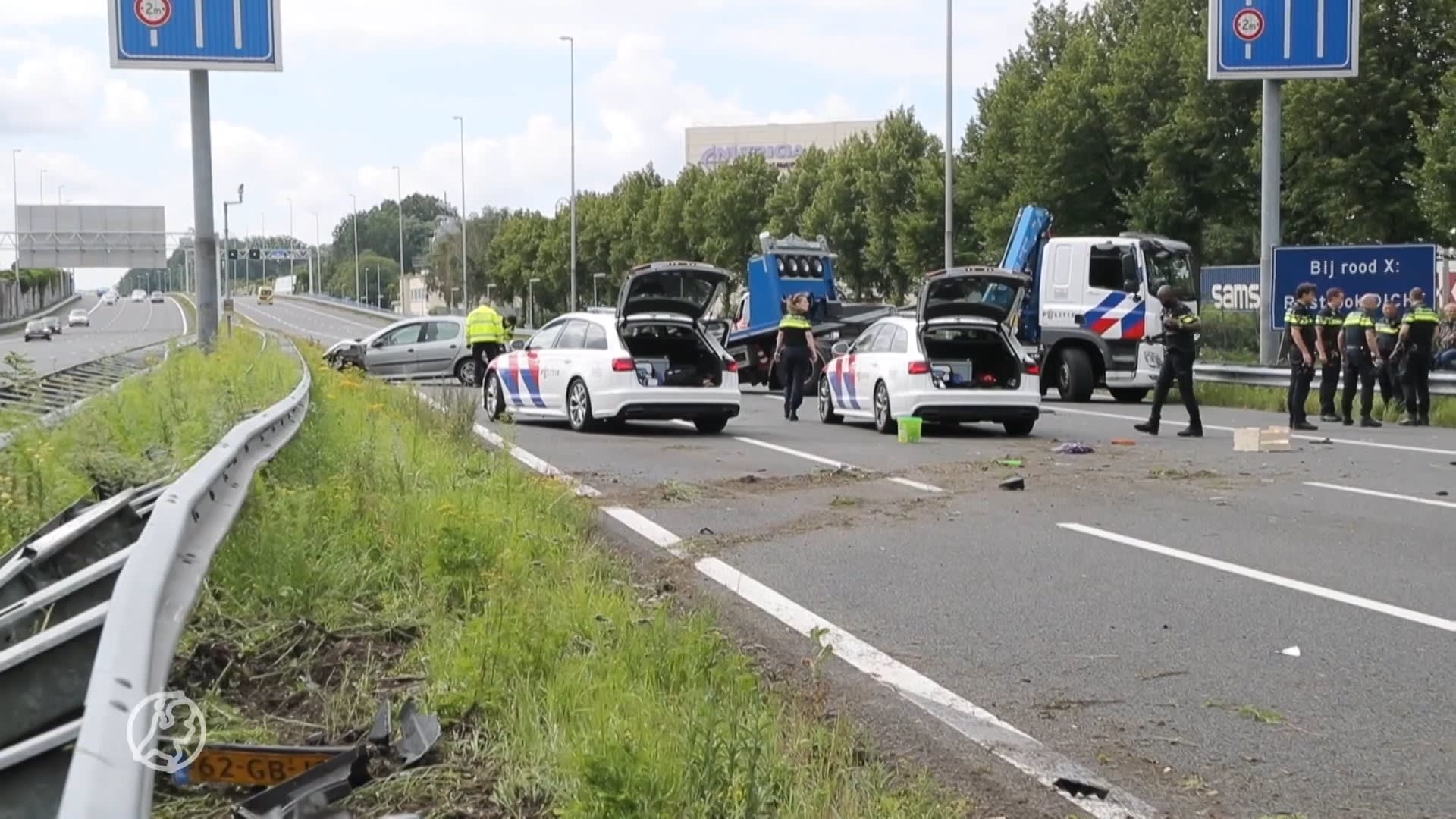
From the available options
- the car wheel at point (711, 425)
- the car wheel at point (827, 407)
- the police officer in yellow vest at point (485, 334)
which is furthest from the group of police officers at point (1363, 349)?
the police officer in yellow vest at point (485, 334)

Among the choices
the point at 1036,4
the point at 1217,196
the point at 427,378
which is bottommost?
the point at 427,378

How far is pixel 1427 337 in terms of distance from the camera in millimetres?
19578

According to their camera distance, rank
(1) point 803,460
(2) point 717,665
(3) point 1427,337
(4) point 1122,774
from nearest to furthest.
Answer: (4) point 1122,774
(2) point 717,665
(1) point 803,460
(3) point 1427,337

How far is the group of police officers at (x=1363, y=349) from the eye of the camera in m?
19.6

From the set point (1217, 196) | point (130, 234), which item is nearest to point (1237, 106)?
point (1217, 196)

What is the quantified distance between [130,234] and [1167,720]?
64628 millimetres

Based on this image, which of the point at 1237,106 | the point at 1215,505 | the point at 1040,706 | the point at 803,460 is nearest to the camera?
the point at 1040,706

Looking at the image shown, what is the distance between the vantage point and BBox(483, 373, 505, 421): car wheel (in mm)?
20297

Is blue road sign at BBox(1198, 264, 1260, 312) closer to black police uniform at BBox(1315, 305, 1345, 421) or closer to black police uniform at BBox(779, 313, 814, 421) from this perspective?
black police uniform at BBox(1315, 305, 1345, 421)

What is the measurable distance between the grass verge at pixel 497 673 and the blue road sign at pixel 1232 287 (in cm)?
3257

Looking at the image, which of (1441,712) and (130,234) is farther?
(130,234)

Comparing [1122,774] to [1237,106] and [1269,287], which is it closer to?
[1269,287]

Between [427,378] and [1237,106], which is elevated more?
[1237,106]

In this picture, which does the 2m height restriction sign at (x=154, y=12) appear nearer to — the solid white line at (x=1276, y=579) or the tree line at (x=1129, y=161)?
the solid white line at (x=1276, y=579)
